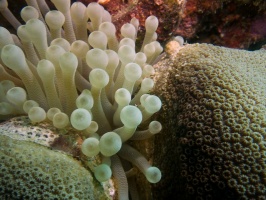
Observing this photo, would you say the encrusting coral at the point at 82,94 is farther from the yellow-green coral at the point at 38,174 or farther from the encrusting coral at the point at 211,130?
the encrusting coral at the point at 211,130

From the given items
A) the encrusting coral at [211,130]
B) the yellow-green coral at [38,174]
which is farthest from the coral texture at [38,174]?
the encrusting coral at [211,130]

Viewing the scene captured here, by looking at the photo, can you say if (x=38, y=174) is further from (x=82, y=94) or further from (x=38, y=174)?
(x=82, y=94)

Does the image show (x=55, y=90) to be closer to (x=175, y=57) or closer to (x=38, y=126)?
(x=38, y=126)

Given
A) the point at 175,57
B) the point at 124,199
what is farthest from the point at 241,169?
the point at 175,57

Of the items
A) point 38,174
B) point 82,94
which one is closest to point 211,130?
point 82,94

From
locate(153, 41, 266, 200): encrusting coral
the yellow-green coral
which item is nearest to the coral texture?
the yellow-green coral
